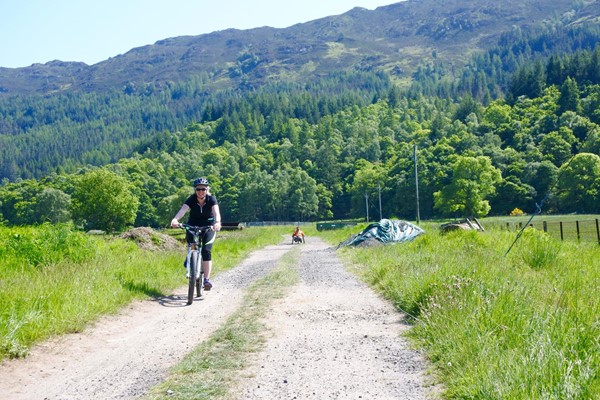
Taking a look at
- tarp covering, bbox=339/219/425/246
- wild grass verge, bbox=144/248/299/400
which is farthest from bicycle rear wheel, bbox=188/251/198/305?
tarp covering, bbox=339/219/425/246

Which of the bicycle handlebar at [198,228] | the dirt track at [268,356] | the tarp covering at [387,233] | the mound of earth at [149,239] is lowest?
the tarp covering at [387,233]

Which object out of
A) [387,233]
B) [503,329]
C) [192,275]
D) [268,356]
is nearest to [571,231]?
[387,233]

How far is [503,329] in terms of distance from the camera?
5566 millimetres

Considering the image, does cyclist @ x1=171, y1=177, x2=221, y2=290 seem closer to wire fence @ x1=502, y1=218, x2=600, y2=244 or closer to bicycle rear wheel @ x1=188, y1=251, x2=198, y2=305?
bicycle rear wheel @ x1=188, y1=251, x2=198, y2=305

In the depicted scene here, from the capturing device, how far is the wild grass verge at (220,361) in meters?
4.88

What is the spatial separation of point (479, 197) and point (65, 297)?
3519 inches

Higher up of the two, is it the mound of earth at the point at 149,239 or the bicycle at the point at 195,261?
the bicycle at the point at 195,261

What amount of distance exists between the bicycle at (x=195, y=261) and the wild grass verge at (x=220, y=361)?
145cm

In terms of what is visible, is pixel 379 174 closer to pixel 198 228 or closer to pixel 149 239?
pixel 149 239

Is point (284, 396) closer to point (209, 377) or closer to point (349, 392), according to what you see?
point (349, 392)

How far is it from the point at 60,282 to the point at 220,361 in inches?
177

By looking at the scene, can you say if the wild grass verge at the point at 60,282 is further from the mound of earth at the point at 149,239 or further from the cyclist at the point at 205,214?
the mound of earth at the point at 149,239

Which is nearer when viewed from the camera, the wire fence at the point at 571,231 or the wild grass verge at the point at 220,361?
the wild grass verge at the point at 220,361

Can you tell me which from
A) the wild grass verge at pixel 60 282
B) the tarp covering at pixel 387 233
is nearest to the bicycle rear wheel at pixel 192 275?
the wild grass verge at pixel 60 282
